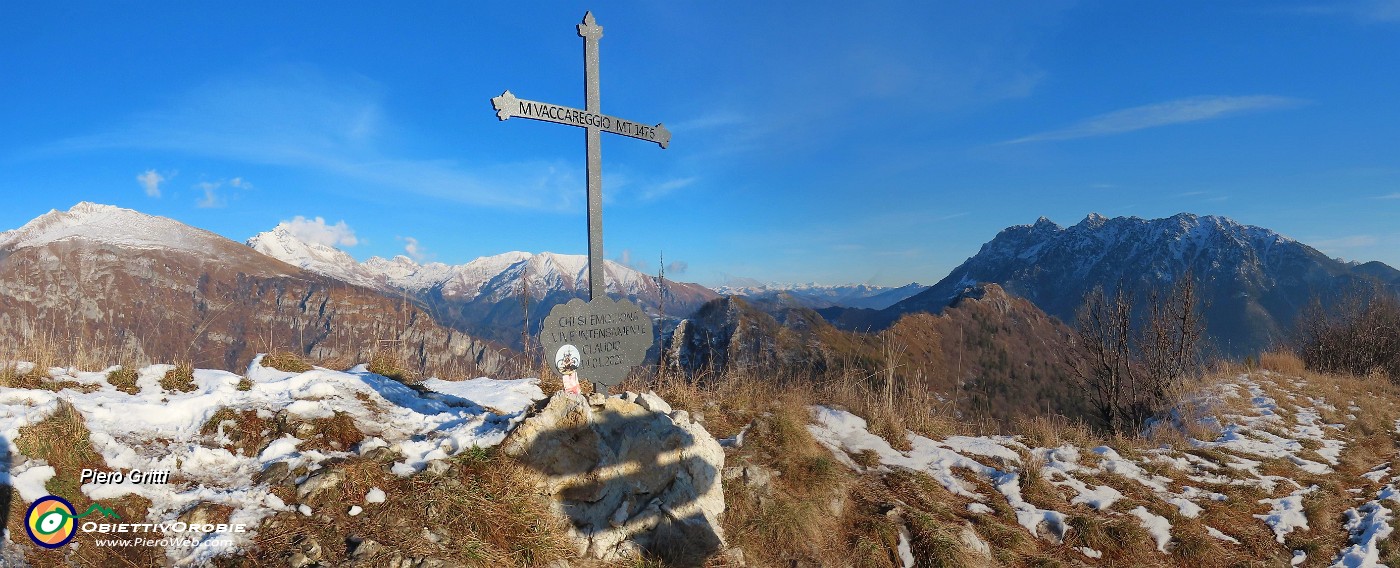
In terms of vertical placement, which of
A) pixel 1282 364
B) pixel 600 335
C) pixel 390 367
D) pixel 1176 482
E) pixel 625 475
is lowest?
pixel 1176 482

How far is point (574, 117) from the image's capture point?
6.43m

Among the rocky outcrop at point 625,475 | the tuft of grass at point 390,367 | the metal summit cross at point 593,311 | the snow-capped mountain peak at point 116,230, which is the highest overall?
the snow-capped mountain peak at point 116,230

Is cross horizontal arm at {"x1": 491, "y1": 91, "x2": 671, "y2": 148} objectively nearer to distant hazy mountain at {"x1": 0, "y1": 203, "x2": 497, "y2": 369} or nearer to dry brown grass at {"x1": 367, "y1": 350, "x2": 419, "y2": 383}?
dry brown grass at {"x1": 367, "y1": 350, "x2": 419, "y2": 383}

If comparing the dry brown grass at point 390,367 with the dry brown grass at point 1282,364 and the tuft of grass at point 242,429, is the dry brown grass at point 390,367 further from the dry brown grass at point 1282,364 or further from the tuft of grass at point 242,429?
the dry brown grass at point 1282,364

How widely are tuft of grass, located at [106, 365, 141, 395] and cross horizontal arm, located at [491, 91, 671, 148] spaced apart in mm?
4394

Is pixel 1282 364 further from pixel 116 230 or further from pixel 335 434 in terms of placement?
pixel 116 230

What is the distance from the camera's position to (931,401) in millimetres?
9875

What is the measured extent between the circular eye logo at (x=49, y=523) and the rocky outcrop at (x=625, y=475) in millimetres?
Answer: 2554

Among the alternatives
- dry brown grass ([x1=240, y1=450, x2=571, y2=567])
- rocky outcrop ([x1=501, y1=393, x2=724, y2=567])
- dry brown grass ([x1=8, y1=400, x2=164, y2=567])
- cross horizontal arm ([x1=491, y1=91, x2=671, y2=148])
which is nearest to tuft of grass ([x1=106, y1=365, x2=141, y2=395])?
dry brown grass ([x1=8, y1=400, x2=164, y2=567])

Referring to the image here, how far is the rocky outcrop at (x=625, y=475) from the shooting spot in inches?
188

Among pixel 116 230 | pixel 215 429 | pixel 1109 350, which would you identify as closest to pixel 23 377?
pixel 215 429

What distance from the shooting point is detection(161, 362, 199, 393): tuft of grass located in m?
5.56

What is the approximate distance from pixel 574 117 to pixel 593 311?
226cm

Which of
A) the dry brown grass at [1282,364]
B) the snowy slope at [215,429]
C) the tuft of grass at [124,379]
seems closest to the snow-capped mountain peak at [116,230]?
the tuft of grass at [124,379]
